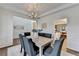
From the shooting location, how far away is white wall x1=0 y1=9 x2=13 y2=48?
1.97m

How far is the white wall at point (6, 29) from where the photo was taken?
197 centimetres

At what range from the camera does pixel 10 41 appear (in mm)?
2078

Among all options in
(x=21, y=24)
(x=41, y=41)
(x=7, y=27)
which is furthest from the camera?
(x=41, y=41)

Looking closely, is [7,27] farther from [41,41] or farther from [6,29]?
[41,41]

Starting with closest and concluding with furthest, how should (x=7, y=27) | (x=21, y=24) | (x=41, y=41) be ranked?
(x=7, y=27), (x=21, y=24), (x=41, y=41)

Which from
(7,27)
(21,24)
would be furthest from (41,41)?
(7,27)

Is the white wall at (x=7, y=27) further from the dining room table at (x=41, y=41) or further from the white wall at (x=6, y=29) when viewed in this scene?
the dining room table at (x=41, y=41)

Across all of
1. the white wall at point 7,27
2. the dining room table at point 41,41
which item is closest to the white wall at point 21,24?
the white wall at point 7,27

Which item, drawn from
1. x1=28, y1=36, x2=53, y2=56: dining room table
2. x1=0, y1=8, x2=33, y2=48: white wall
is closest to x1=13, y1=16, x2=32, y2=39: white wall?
x1=0, y1=8, x2=33, y2=48: white wall

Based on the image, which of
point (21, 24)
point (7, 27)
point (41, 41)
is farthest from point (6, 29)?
point (41, 41)

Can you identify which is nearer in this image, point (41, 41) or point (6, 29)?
point (6, 29)

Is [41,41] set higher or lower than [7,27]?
lower

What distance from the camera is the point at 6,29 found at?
2.00m

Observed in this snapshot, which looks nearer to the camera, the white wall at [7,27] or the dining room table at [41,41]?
the white wall at [7,27]
